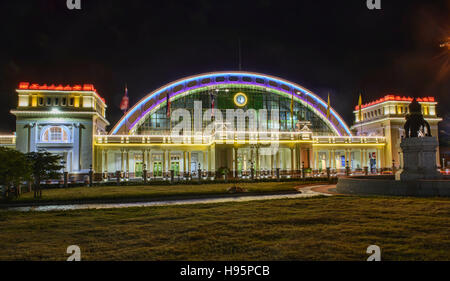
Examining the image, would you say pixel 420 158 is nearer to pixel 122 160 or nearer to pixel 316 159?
pixel 316 159

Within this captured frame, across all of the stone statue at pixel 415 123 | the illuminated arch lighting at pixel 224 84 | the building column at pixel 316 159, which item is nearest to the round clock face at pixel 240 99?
the illuminated arch lighting at pixel 224 84

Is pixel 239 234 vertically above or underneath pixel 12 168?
underneath

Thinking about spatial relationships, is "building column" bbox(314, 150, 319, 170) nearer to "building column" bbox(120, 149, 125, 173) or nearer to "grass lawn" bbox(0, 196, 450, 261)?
"building column" bbox(120, 149, 125, 173)

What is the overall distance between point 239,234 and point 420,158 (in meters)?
15.5

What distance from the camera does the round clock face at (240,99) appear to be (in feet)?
198

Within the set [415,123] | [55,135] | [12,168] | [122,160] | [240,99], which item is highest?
[240,99]

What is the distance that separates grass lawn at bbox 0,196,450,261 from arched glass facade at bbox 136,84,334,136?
43.3 m

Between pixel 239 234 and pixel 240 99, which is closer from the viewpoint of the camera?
pixel 239 234

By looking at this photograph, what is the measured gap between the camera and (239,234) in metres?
9.32

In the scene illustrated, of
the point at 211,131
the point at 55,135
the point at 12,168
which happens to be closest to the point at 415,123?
the point at 12,168

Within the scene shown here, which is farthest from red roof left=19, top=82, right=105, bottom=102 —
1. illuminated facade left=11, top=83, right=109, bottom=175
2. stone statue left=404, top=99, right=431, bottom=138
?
stone statue left=404, top=99, right=431, bottom=138

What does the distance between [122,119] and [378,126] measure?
48.8 m

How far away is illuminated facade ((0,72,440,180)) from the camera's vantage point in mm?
44969

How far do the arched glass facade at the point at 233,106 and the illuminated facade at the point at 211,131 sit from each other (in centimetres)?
19
